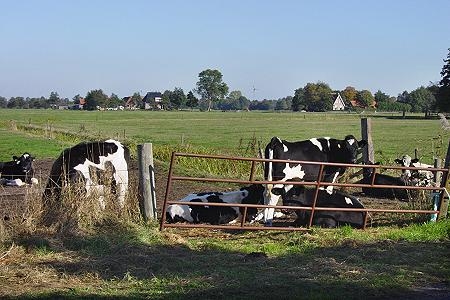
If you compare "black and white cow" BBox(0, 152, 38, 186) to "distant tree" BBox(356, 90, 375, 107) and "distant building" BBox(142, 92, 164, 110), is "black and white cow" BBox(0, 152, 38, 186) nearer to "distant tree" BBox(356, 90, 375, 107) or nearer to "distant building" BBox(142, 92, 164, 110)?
"distant tree" BBox(356, 90, 375, 107)

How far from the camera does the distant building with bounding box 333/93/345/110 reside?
5394 inches

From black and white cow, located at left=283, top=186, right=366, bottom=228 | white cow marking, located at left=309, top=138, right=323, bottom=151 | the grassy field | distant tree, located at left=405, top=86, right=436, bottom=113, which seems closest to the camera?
the grassy field

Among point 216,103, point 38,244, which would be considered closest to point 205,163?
point 38,244

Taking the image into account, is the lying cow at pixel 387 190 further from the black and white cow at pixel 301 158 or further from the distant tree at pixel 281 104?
the distant tree at pixel 281 104

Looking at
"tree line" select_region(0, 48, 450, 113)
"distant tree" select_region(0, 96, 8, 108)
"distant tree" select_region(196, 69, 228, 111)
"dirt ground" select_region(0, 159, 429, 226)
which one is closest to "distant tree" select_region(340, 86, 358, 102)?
"tree line" select_region(0, 48, 450, 113)

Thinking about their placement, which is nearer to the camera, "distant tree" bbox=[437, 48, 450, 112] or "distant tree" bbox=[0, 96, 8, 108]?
"distant tree" bbox=[437, 48, 450, 112]

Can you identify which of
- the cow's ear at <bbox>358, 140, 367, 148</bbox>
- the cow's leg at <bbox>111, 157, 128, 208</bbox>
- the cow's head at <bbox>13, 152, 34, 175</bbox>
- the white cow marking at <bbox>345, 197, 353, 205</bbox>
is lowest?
the white cow marking at <bbox>345, 197, 353, 205</bbox>

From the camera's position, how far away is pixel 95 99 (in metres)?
150

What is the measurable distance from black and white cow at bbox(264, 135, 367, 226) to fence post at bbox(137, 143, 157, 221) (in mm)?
2353

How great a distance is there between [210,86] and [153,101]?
15.4 metres

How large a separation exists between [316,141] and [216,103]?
15998cm

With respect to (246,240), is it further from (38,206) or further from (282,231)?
(38,206)

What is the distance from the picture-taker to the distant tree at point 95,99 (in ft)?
494

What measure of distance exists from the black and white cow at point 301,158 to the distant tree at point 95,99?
456 ft
